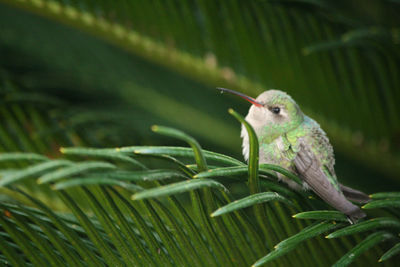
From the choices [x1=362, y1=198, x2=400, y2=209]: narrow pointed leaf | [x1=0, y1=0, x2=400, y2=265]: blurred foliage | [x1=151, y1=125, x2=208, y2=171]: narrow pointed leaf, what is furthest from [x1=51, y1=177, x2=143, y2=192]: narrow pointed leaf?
[x1=0, y1=0, x2=400, y2=265]: blurred foliage

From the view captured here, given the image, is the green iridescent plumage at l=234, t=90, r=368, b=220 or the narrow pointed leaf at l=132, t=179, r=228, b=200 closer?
the narrow pointed leaf at l=132, t=179, r=228, b=200

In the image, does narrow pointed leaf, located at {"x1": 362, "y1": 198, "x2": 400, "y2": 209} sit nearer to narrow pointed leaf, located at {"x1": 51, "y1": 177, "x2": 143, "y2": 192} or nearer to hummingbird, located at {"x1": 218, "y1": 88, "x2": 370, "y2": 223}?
hummingbird, located at {"x1": 218, "y1": 88, "x2": 370, "y2": 223}

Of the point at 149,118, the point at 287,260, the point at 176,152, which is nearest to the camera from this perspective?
the point at 176,152

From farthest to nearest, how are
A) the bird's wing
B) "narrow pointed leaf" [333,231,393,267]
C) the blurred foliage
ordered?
the blurred foliage
the bird's wing
"narrow pointed leaf" [333,231,393,267]

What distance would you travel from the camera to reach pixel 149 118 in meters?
2.85

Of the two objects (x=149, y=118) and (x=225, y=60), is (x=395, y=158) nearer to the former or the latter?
(x=225, y=60)

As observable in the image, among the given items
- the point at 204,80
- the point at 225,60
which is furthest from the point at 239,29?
the point at 204,80

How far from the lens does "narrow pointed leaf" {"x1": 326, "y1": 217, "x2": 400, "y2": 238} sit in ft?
3.38

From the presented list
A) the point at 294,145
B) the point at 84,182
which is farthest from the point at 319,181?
the point at 84,182

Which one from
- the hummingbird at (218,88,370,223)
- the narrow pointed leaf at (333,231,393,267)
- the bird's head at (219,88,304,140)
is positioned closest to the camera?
the narrow pointed leaf at (333,231,393,267)

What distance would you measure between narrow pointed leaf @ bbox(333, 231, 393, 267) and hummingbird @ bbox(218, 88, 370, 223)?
18cm

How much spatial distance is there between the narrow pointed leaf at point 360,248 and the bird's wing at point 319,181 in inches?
3.1

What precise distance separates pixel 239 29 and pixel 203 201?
1298 mm

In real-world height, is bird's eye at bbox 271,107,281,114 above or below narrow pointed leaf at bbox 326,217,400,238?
above
